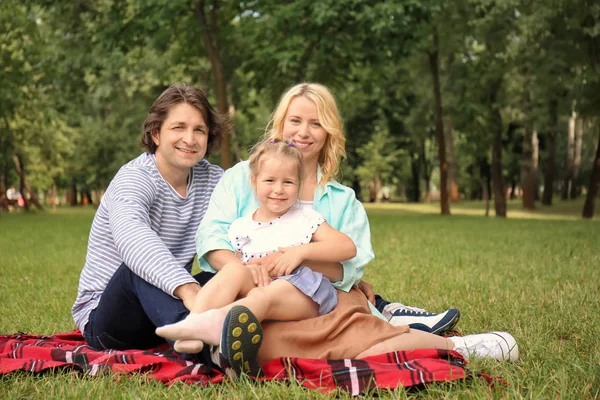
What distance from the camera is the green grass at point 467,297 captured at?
325cm

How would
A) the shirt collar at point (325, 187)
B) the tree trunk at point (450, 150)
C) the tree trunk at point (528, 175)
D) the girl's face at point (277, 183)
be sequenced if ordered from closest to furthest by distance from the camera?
the girl's face at point (277, 183) → the shirt collar at point (325, 187) → the tree trunk at point (528, 175) → the tree trunk at point (450, 150)

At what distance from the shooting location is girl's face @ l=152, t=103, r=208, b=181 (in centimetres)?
420

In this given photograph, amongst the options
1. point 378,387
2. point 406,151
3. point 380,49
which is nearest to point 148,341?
point 378,387

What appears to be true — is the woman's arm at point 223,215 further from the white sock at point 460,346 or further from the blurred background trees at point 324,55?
the blurred background trees at point 324,55

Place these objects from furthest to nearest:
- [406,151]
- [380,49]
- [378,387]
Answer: [406,151], [380,49], [378,387]

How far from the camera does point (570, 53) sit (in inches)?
727

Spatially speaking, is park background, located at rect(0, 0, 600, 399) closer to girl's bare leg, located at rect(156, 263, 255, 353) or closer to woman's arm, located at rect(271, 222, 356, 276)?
girl's bare leg, located at rect(156, 263, 255, 353)

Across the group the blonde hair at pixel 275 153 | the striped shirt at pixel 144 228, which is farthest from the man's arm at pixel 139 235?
the blonde hair at pixel 275 153

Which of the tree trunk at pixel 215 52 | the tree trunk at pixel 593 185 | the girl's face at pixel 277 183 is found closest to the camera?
the girl's face at pixel 277 183

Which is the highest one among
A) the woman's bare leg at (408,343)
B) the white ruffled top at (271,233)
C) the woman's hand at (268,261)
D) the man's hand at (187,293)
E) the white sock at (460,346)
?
the white ruffled top at (271,233)

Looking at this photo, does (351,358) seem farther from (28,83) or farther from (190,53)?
(28,83)

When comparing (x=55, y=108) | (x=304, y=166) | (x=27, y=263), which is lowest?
(x=27, y=263)

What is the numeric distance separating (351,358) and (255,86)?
15356mm

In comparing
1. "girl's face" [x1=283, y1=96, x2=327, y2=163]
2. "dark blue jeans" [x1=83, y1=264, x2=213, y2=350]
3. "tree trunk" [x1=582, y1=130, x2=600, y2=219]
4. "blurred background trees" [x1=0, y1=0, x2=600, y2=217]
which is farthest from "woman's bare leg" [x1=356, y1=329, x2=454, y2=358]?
"tree trunk" [x1=582, y1=130, x2=600, y2=219]
